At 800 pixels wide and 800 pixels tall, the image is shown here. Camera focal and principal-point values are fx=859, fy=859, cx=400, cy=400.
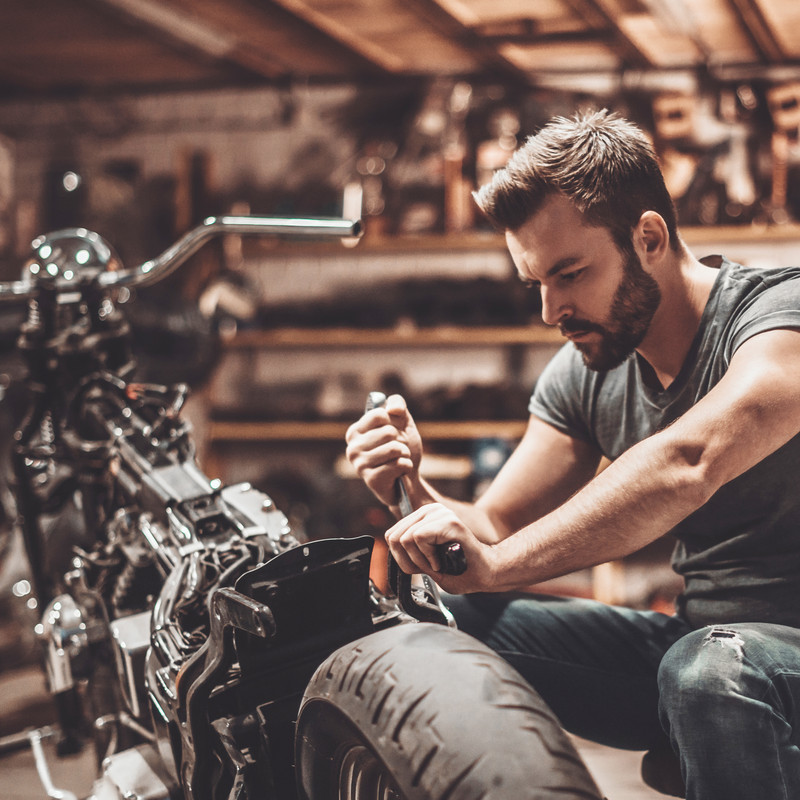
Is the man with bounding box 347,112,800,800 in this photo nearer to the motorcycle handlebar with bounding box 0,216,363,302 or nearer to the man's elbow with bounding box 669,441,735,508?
the man's elbow with bounding box 669,441,735,508

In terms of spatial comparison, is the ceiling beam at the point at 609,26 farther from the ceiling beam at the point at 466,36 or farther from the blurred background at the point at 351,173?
the ceiling beam at the point at 466,36

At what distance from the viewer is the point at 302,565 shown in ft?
3.05

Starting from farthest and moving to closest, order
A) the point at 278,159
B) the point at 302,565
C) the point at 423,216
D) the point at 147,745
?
the point at 278,159 → the point at 423,216 → the point at 147,745 → the point at 302,565

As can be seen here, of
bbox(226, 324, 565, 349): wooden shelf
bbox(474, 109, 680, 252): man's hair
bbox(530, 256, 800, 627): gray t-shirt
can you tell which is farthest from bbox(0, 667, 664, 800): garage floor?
bbox(226, 324, 565, 349): wooden shelf

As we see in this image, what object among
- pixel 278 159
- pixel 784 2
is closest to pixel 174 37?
pixel 278 159

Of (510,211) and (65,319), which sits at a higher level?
(510,211)

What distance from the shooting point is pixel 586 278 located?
4.10 ft

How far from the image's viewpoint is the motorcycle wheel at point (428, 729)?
70cm

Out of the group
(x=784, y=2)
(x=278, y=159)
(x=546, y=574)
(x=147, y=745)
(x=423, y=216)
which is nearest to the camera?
(x=546, y=574)

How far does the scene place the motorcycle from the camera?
75 cm

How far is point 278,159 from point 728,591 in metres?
3.82

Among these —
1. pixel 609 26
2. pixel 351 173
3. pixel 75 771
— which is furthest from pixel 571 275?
pixel 351 173

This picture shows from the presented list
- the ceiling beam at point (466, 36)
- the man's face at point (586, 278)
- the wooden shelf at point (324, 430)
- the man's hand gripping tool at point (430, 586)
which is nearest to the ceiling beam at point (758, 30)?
the ceiling beam at point (466, 36)

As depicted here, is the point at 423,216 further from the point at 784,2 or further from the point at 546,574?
the point at 546,574
